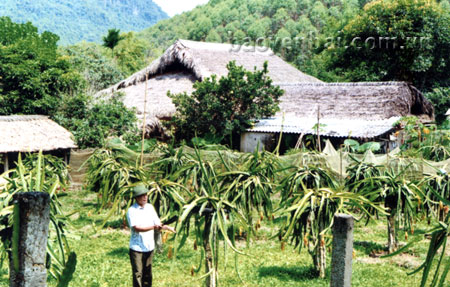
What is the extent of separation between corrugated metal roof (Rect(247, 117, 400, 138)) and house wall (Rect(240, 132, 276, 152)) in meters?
0.33

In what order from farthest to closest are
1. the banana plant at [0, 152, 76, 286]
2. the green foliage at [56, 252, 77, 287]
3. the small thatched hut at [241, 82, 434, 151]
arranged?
1. the small thatched hut at [241, 82, 434, 151]
2. the banana plant at [0, 152, 76, 286]
3. the green foliage at [56, 252, 77, 287]

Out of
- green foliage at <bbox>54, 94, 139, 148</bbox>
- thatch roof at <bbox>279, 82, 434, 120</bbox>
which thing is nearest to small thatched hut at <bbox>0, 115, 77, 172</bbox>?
green foliage at <bbox>54, 94, 139, 148</bbox>

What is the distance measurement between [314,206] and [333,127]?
10597 mm

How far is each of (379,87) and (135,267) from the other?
1474 centimetres

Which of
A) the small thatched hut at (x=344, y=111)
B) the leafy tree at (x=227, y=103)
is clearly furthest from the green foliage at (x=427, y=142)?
the leafy tree at (x=227, y=103)

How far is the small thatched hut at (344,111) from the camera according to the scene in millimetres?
15805

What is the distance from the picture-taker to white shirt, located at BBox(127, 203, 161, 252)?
550 centimetres

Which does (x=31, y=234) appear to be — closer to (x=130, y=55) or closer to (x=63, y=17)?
(x=130, y=55)

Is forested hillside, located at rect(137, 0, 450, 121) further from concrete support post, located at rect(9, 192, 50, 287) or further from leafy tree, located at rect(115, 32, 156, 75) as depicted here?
concrete support post, located at rect(9, 192, 50, 287)

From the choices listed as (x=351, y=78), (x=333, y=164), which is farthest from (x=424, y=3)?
(x=333, y=164)

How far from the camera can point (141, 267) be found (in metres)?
5.63

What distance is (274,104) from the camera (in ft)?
55.1

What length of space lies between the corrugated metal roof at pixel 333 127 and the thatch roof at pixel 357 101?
16.4 inches

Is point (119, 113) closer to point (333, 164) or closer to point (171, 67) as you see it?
point (171, 67)
